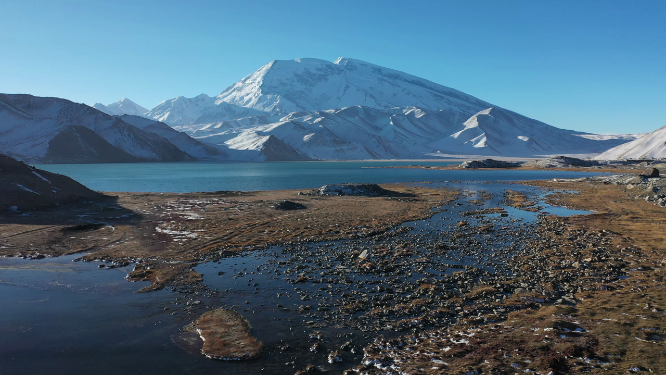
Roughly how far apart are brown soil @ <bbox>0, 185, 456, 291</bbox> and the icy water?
1.66 meters

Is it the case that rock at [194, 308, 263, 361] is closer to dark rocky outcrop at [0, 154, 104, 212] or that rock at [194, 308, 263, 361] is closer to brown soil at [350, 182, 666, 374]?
brown soil at [350, 182, 666, 374]

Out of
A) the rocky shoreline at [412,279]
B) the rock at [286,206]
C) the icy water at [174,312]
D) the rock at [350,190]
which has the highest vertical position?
the rock at [350,190]

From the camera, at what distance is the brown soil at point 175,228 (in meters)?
21.7

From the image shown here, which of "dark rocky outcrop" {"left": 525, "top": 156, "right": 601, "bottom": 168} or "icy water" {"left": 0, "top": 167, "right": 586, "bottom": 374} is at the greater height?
"dark rocky outcrop" {"left": 525, "top": 156, "right": 601, "bottom": 168}

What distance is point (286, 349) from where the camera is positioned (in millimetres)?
11508

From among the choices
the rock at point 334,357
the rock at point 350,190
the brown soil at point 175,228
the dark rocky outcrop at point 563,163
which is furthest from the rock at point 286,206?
the dark rocky outcrop at point 563,163

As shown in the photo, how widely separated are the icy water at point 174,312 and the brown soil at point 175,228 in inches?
65.5

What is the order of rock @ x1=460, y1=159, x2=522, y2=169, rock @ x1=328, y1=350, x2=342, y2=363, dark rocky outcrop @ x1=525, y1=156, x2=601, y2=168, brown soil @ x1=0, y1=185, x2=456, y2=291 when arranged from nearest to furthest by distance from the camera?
rock @ x1=328, y1=350, x2=342, y2=363, brown soil @ x1=0, y1=185, x2=456, y2=291, rock @ x1=460, y1=159, x2=522, y2=169, dark rocky outcrop @ x1=525, y1=156, x2=601, y2=168

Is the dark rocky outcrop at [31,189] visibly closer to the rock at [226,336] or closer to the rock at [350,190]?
the rock at [350,190]

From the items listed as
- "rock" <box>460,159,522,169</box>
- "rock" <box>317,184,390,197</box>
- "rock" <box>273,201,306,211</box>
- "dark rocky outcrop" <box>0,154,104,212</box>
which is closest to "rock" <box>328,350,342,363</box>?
"rock" <box>273,201,306,211</box>

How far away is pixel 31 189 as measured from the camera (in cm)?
3741

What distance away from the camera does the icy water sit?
35.7ft

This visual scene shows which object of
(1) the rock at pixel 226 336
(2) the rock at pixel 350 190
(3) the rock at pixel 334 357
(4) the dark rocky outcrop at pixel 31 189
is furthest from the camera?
(2) the rock at pixel 350 190

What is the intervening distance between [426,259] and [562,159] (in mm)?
188074
